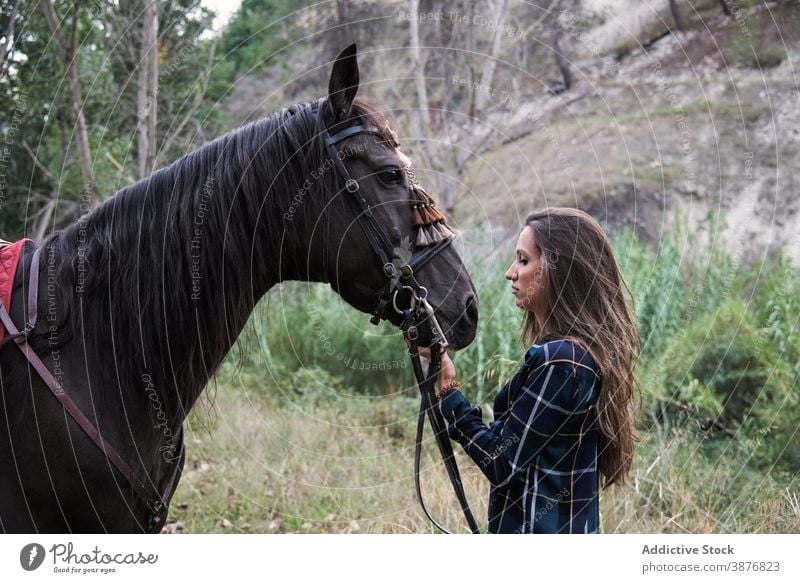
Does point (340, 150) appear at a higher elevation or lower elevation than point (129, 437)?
higher

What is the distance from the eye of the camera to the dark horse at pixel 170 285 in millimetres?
2287

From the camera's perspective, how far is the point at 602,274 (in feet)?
7.76

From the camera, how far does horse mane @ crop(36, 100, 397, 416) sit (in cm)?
242
